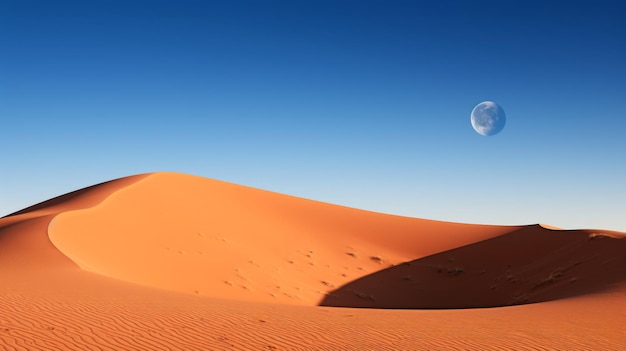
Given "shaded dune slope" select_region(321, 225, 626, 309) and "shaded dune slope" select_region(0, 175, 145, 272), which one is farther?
"shaded dune slope" select_region(321, 225, 626, 309)

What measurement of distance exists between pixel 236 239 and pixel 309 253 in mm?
3764

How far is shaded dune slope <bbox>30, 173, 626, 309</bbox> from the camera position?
739 inches

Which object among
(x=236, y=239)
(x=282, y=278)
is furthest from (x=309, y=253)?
(x=282, y=278)

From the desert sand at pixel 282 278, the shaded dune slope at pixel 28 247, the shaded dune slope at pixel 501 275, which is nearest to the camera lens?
the desert sand at pixel 282 278

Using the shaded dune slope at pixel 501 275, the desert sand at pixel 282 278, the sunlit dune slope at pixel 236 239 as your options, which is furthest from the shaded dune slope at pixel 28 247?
the shaded dune slope at pixel 501 275

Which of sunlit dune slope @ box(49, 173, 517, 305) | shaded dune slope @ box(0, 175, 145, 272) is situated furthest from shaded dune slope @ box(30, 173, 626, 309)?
shaded dune slope @ box(0, 175, 145, 272)

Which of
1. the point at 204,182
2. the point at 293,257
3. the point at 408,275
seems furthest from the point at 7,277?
the point at 204,182

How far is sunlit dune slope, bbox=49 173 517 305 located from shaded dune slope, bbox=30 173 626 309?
8cm

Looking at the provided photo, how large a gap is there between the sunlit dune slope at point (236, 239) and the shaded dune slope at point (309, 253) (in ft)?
0.25

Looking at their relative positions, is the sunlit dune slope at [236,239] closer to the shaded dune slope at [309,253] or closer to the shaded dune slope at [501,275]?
the shaded dune slope at [309,253]

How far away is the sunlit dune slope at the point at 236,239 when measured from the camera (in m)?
18.8

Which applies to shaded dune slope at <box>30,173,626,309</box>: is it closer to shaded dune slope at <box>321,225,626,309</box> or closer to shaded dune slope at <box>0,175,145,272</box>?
shaded dune slope at <box>321,225,626,309</box>

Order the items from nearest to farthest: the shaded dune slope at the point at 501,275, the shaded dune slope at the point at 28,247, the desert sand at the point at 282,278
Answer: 1. the desert sand at the point at 282,278
2. the shaded dune slope at the point at 28,247
3. the shaded dune slope at the point at 501,275

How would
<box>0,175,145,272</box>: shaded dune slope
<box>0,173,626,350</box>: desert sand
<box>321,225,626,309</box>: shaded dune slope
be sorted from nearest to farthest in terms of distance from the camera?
1. <box>0,173,626,350</box>: desert sand
2. <box>0,175,145,272</box>: shaded dune slope
3. <box>321,225,626,309</box>: shaded dune slope
